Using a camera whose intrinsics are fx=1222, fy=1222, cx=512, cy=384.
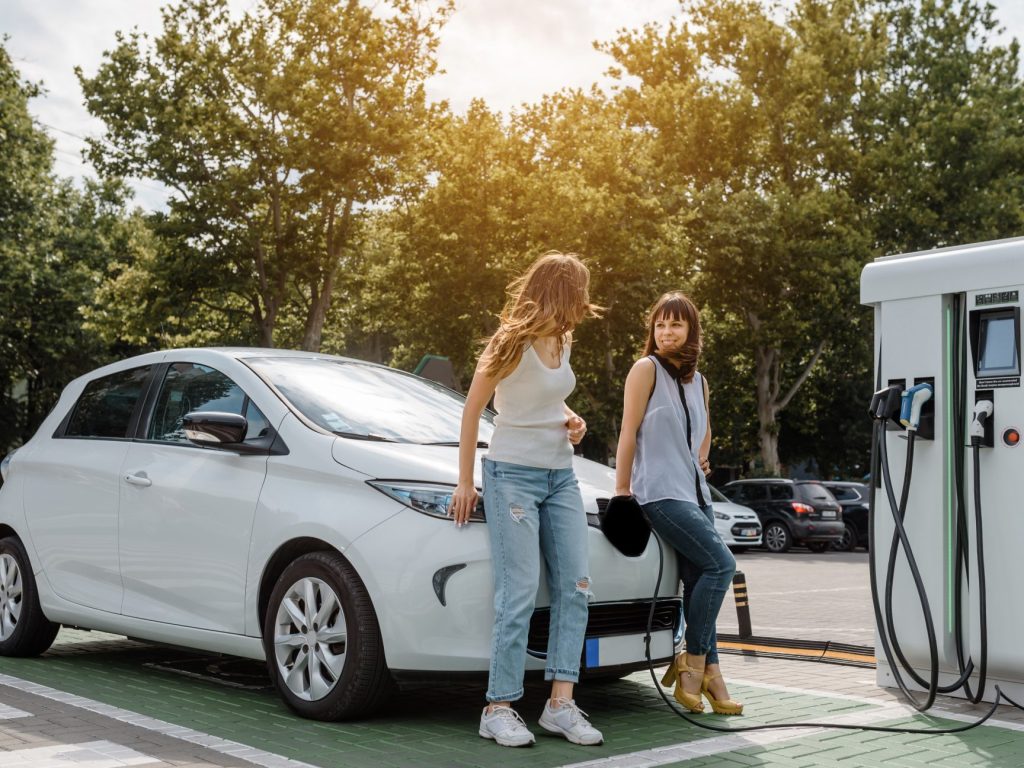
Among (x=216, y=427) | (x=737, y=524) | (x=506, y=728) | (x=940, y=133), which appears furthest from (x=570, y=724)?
(x=940, y=133)

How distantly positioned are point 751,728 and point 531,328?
1993 millimetres

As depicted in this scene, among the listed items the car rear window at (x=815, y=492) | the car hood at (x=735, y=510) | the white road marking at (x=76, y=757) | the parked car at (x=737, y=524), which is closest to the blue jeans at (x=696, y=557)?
the white road marking at (x=76, y=757)

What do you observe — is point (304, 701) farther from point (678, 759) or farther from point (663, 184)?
point (663, 184)

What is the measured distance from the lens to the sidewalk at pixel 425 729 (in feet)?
15.2

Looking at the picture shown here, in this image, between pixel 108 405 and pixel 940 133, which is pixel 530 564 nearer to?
pixel 108 405

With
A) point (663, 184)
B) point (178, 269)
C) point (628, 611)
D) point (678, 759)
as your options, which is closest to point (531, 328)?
point (628, 611)

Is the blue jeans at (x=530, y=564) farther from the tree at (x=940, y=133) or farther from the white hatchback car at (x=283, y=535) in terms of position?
the tree at (x=940, y=133)

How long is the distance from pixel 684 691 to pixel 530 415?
1.55 metres

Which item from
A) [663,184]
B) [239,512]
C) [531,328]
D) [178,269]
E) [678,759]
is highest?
[663,184]

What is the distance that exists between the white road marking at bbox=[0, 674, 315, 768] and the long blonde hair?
1736 mm

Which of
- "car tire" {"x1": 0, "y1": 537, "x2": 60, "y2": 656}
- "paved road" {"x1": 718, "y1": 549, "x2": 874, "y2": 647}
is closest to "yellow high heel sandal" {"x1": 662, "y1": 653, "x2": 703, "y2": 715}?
"paved road" {"x1": 718, "y1": 549, "x2": 874, "y2": 647}

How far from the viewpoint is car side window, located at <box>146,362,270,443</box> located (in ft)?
19.4

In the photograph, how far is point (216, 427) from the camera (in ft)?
18.3

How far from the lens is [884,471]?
6.18 m
